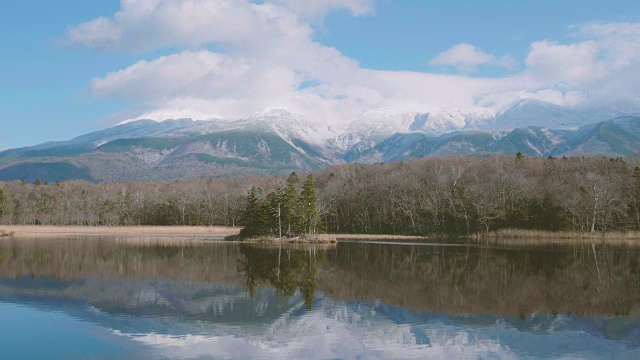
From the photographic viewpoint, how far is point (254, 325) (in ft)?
82.9

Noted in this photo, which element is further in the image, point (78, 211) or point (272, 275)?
point (78, 211)

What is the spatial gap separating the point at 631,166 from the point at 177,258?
289ft

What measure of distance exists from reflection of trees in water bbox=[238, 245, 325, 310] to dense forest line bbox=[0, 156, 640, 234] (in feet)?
84.4

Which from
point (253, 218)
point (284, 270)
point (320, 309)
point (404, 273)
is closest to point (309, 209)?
point (253, 218)

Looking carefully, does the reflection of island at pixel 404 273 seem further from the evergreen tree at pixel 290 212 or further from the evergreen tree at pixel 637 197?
the evergreen tree at pixel 637 197

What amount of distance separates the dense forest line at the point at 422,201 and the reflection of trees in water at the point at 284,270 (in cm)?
2573

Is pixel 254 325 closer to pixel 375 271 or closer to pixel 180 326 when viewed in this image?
pixel 180 326

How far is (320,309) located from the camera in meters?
29.2

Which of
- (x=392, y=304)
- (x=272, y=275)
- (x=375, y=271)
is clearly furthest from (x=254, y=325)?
(x=375, y=271)

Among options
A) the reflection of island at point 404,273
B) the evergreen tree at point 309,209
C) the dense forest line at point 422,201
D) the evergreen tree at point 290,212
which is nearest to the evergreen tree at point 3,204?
the dense forest line at point 422,201

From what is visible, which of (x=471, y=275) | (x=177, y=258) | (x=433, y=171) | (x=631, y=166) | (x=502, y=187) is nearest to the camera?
(x=471, y=275)

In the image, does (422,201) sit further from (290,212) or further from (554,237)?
(290,212)

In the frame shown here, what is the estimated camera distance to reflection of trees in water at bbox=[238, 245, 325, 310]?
3575 centimetres

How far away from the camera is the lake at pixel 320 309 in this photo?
840 inches
